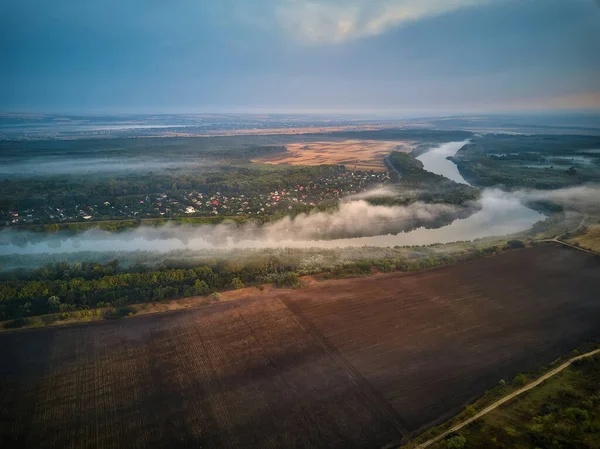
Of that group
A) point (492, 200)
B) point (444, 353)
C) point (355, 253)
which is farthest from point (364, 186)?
point (444, 353)

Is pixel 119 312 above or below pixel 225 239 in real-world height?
above

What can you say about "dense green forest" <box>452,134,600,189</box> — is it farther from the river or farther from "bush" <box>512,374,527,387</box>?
"bush" <box>512,374,527,387</box>

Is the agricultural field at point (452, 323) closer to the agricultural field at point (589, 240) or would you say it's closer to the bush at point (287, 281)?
the bush at point (287, 281)

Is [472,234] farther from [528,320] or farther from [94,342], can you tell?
[94,342]

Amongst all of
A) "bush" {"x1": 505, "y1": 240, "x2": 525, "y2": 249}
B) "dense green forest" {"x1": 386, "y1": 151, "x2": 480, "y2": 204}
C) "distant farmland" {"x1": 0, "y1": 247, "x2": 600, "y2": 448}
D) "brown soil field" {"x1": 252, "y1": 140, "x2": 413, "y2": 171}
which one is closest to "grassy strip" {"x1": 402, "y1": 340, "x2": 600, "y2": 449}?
"distant farmland" {"x1": 0, "y1": 247, "x2": 600, "y2": 448}

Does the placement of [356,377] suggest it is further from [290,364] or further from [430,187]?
[430,187]

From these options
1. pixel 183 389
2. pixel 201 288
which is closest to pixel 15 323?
pixel 201 288
